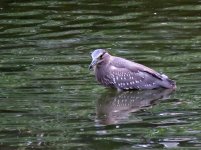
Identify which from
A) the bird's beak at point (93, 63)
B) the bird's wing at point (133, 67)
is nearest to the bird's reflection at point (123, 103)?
the bird's wing at point (133, 67)

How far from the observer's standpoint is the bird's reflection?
1155 centimetres

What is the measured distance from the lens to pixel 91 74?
45.9ft

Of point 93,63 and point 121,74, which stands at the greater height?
point 93,63

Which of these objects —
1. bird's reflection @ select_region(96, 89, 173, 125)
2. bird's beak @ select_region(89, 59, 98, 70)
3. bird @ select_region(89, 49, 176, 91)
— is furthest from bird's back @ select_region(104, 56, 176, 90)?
bird's beak @ select_region(89, 59, 98, 70)

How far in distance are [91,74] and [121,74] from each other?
0.93 metres

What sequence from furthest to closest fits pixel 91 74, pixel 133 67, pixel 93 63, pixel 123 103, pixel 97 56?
pixel 91 74 < pixel 133 67 < pixel 97 56 < pixel 93 63 < pixel 123 103

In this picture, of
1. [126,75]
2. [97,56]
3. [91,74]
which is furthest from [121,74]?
[91,74]

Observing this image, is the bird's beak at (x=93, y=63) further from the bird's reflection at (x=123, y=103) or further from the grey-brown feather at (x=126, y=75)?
the bird's reflection at (x=123, y=103)

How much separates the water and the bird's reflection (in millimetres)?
13

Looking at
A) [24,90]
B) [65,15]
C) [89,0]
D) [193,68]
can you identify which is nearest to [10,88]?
[24,90]

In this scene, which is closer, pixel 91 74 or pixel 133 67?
pixel 133 67

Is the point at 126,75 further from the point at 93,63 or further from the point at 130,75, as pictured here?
the point at 93,63

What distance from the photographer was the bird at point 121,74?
1307 centimetres

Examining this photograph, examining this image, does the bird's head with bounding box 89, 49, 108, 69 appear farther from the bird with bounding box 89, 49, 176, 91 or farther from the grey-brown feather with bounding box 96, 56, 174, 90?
the grey-brown feather with bounding box 96, 56, 174, 90
